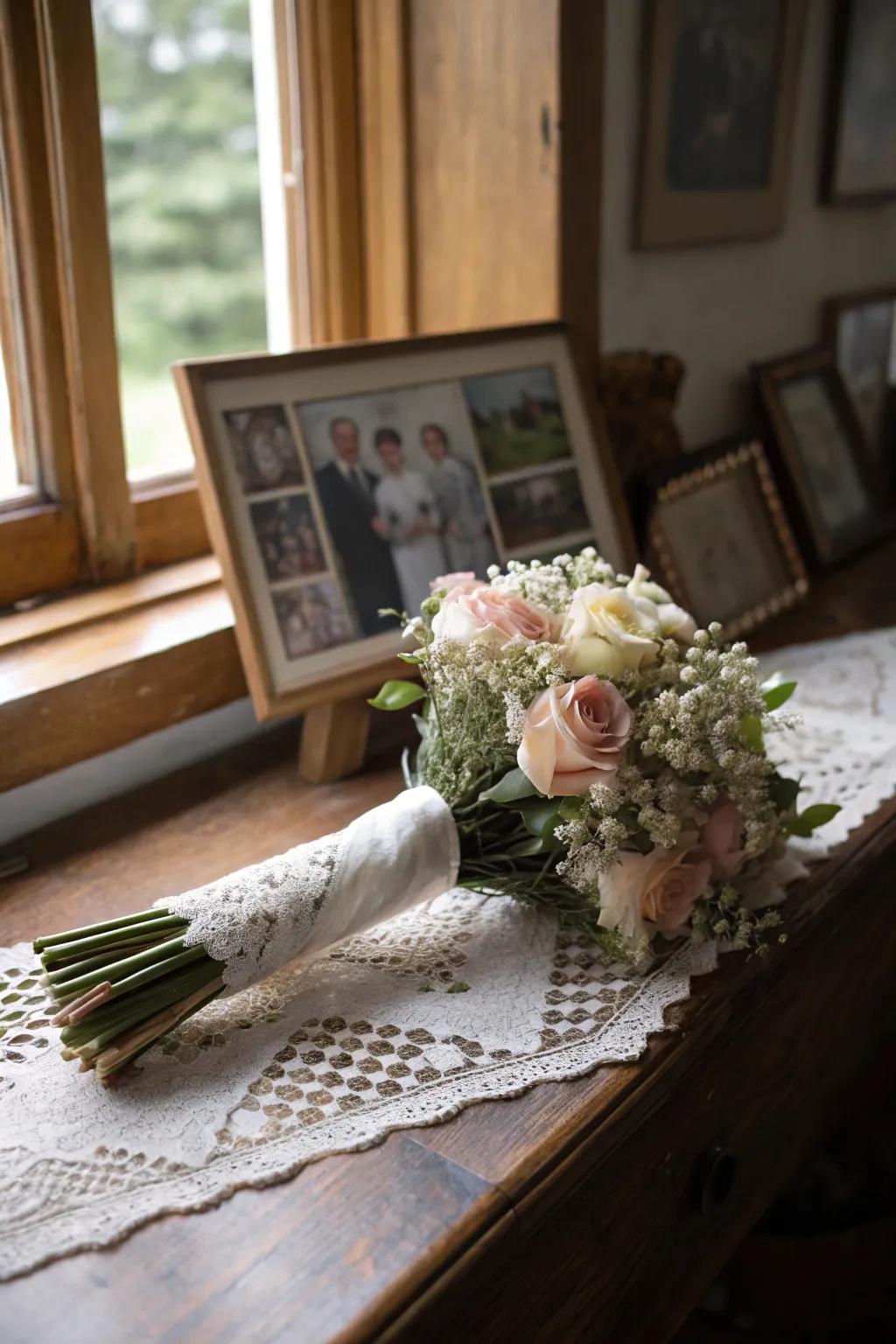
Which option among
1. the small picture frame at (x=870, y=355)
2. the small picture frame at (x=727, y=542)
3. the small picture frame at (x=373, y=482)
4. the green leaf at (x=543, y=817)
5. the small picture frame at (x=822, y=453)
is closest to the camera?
the green leaf at (x=543, y=817)

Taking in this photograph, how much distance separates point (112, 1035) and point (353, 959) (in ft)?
0.67

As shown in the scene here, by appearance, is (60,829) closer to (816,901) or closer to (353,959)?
(353,959)

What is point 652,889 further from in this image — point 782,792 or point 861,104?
point 861,104

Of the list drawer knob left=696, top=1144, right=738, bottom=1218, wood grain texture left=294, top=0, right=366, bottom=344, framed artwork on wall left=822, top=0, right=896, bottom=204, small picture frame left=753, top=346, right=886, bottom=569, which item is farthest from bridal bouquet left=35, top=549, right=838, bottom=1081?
framed artwork on wall left=822, top=0, right=896, bottom=204

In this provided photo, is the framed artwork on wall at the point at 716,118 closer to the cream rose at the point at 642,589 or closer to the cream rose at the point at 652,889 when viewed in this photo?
the cream rose at the point at 642,589

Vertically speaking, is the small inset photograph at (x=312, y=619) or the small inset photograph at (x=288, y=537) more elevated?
the small inset photograph at (x=288, y=537)

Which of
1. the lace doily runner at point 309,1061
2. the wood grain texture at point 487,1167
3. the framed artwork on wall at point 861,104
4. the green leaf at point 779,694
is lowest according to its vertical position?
the wood grain texture at point 487,1167

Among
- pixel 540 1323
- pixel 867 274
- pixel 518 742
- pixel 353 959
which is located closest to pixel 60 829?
pixel 353 959

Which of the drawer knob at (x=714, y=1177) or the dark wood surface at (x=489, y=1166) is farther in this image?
the drawer knob at (x=714, y=1177)

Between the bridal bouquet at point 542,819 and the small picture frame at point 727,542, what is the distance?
0.57m

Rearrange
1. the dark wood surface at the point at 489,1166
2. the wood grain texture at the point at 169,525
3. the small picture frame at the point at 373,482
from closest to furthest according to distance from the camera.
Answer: the dark wood surface at the point at 489,1166
the small picture frame at the point at 373,482
the wood grain texture at the point at 169,525

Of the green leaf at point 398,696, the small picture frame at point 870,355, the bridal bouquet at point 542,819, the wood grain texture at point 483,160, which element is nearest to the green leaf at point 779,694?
the bridal bouquet at point 542,819

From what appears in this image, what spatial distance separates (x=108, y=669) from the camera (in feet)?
3.72

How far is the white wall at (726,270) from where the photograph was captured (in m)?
1.54
